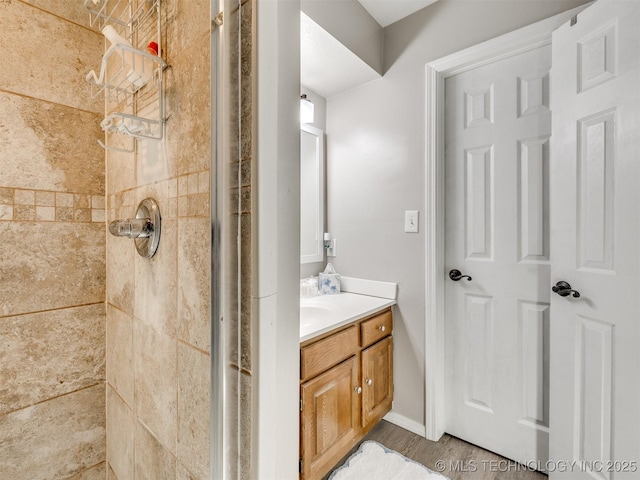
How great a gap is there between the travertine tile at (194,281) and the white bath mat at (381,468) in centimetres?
129

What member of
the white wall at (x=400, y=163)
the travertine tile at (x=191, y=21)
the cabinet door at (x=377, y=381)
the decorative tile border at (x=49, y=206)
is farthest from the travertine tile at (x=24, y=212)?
the white wall at (x=400, y=163)

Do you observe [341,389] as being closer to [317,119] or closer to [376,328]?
[376,328]

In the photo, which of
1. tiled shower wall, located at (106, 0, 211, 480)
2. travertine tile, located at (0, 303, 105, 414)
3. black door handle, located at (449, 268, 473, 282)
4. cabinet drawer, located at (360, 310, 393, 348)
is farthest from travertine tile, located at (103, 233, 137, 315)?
black door handle, located at (449, 268, 473, 282)

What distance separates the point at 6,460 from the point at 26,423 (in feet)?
0.31

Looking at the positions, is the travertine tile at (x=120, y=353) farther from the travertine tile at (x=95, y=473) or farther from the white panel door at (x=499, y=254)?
the white panel door at (x=499, y=254)

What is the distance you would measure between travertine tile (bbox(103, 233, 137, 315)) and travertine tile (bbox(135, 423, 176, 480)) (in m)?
0.33

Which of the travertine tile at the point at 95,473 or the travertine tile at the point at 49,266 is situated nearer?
the travertine tile at the point at 49,266

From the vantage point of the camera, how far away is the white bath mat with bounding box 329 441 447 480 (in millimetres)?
1461

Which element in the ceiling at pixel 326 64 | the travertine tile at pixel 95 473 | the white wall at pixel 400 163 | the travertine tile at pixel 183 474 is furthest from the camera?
the white wall at pixel 400 163

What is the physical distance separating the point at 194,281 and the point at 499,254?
1.52 meters

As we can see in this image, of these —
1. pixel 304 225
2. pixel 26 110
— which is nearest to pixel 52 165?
pixel 26 110

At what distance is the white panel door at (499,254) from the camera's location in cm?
148

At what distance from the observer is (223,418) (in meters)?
0.56

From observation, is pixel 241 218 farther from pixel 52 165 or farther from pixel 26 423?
pixel 26 423
